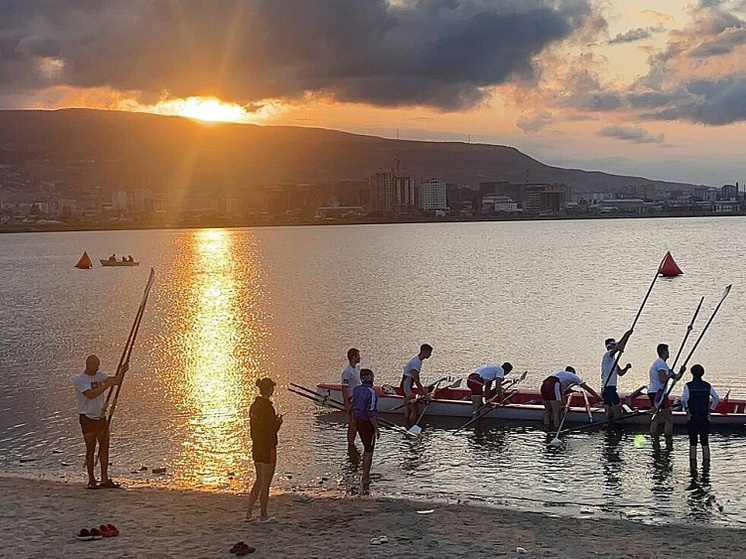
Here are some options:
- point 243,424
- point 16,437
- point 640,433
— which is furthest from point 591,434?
point 16,437

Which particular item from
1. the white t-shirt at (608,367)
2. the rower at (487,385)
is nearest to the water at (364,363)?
the rower at (487,385)

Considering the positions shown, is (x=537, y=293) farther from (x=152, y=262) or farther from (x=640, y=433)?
(x=152, y=262)

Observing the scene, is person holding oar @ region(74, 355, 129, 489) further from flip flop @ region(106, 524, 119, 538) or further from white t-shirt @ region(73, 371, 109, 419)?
flip flop @ region(106, 524, 119, 538)

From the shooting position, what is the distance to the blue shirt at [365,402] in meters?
14.5

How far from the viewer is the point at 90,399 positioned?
13703mm

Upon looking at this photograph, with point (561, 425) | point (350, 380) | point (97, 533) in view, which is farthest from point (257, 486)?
point (561, 425)

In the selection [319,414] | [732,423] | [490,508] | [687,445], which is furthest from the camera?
[319,414]

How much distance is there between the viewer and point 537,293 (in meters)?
66.6

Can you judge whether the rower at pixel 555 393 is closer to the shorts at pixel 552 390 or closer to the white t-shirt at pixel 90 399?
the shorts at pixel 552 390

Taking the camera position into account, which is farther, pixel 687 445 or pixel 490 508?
pixel 687 445

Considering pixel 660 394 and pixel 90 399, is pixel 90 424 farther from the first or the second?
pixel 660 394

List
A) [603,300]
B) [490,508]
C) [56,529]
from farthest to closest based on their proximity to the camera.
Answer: [603,300]
[490,508]
[56,529]

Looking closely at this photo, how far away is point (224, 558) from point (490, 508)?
4.96 m

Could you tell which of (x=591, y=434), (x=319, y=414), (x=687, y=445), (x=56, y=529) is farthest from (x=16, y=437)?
(x=687, y=445)
